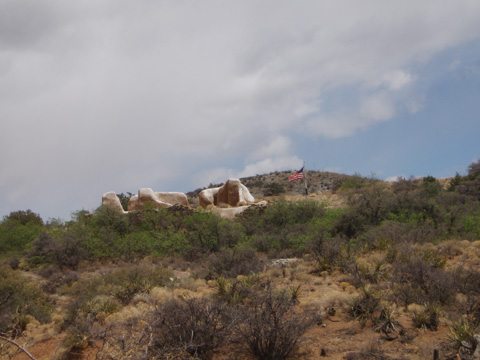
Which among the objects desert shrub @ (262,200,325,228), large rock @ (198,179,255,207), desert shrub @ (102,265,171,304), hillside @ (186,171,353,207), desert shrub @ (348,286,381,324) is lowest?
desert shrub @ (348,286,381,324)

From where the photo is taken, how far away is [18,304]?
33.9 ft

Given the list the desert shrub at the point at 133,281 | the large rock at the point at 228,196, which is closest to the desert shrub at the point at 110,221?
the large rock at the point at 228,196

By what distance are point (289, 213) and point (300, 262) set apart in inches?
417

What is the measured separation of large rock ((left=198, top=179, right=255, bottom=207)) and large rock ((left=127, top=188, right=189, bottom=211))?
1699mm

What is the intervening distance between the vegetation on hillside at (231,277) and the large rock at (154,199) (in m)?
2.27

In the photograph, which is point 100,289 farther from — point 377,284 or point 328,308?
point 377,284

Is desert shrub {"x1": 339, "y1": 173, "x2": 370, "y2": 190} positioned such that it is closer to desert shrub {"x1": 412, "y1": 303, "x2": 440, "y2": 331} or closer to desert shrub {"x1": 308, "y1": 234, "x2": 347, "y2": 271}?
desert shrub {"x1": 308, "y1": 234, "x2": 347, "y2": 271}

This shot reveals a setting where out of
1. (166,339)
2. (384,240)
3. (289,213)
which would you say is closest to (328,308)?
(166,339)

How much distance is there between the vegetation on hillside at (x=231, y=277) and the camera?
6332 millimetres

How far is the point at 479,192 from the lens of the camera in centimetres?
2814

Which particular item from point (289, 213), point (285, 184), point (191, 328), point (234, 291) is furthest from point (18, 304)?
point (285, 184)

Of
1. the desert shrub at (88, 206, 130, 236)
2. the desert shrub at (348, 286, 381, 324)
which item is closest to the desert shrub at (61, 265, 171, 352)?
the desert shrub at (348, 286, 381, 324)

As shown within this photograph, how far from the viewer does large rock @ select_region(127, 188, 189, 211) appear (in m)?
28.4

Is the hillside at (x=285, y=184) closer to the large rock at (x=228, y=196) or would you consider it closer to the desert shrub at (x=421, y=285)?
the large rock at (x=228, y=196)
